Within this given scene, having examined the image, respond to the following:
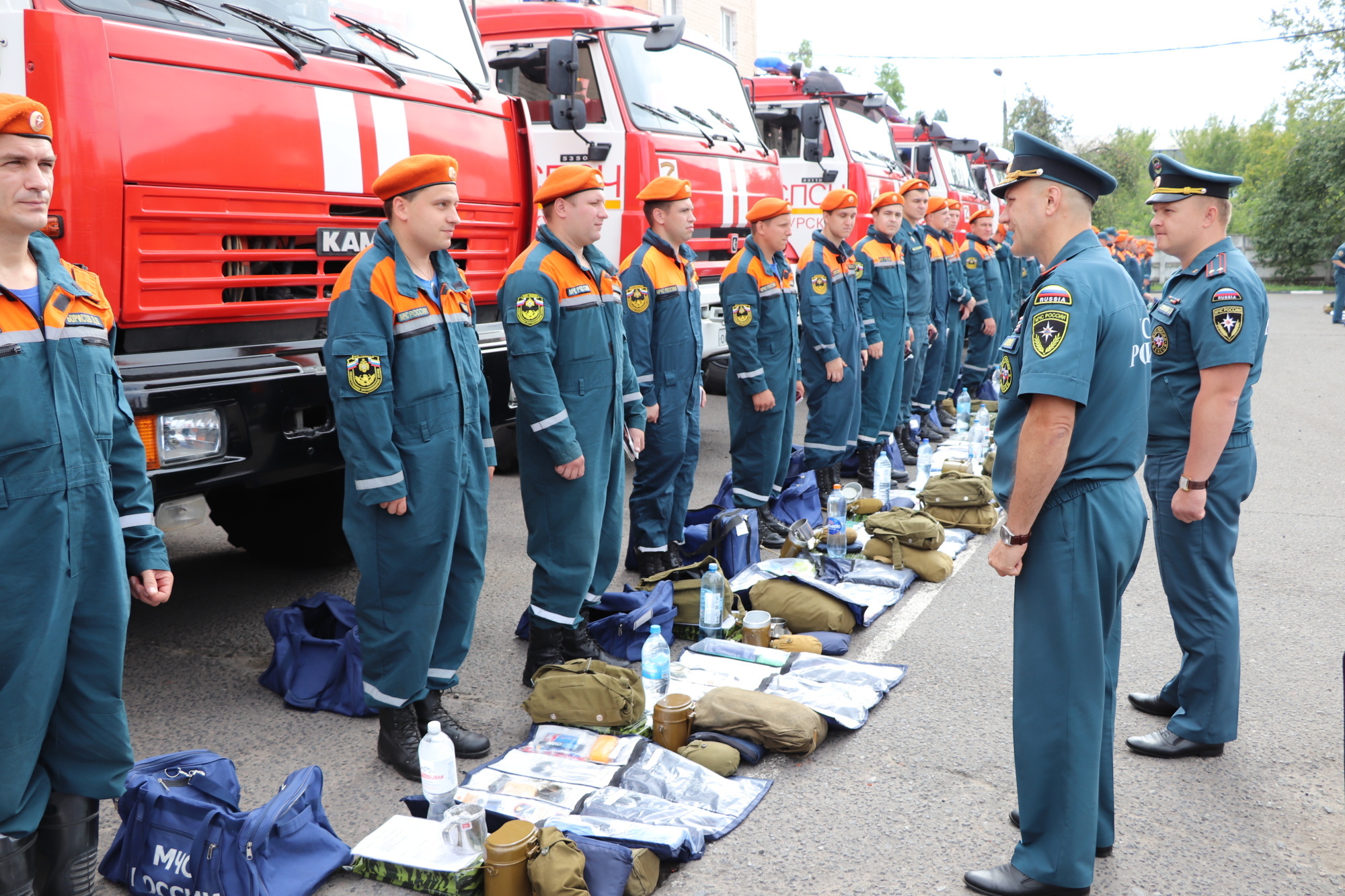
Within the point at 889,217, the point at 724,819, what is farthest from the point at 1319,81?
the point at 724,819

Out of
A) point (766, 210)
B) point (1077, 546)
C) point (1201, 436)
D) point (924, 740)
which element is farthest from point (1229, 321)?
point (766, 210)

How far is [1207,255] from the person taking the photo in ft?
12.6

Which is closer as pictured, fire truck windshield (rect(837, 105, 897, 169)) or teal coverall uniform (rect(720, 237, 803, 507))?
teal coverall uniform (rect(720, 237, 803, 507))

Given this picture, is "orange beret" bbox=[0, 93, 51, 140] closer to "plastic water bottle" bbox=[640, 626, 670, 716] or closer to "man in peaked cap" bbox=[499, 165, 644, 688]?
"man in peaked cap" bbox=[499, 165, 644, 688]

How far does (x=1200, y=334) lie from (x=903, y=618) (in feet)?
7.07

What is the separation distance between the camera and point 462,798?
339 centimetres

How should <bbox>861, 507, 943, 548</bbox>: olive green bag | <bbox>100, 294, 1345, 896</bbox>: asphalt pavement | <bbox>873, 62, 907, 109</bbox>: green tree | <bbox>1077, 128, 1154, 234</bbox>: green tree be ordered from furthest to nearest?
<bbox>873, 62, 907, 109</bbox>: green tree → <bbox>1077, 128, 1154, 234</bbox>: green tree → <bbox>861, 507, 943, 548</bbox>: olive green bag → <bbox>100, 294, 1345, 896</bbox>: asphalt pavement

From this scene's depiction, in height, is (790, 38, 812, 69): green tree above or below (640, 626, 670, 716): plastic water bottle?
above

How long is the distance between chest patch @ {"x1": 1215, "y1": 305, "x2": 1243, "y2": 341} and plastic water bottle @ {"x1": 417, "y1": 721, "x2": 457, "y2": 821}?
2.96 metres

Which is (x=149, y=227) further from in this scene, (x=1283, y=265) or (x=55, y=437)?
(x=1283, y=265)

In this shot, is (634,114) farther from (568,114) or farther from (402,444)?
(402,444)

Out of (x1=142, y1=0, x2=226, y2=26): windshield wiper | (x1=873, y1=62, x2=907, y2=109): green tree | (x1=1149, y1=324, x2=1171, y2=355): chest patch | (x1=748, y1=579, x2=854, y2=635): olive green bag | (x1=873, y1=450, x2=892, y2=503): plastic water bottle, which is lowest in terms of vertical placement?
(x1=748, y1=579, x2=854, y2=635): olive green bag

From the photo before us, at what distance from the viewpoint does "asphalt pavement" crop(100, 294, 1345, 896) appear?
3131 mm

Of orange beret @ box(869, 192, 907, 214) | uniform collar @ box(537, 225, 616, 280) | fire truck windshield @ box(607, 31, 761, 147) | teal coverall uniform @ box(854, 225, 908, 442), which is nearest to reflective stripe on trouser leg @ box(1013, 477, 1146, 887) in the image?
uniform collar @ box(537, 225, 616, 280)
